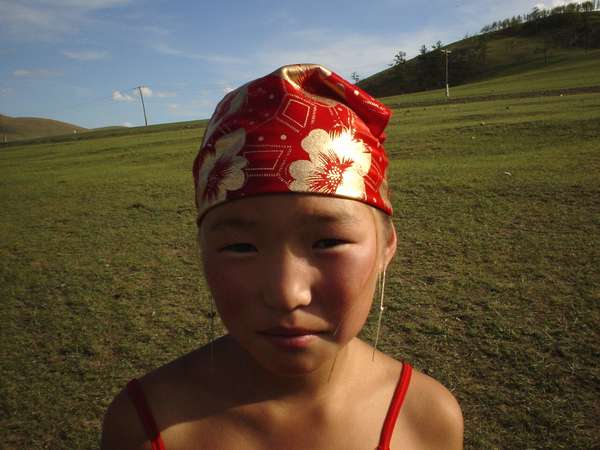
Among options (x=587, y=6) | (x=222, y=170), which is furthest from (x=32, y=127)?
(x=222, y=170)

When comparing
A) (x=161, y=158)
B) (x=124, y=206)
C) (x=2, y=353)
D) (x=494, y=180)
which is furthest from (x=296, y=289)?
(x=161, y=158)

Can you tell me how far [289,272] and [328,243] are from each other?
160 millimetres

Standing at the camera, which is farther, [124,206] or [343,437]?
[124,206]

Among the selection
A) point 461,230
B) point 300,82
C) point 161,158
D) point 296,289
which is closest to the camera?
point 296,289

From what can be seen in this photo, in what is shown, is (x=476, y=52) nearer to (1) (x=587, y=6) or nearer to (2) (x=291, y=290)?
(1) (x=587, y=6)

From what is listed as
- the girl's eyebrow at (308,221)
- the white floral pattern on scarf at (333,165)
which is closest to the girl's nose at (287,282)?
the girl's eyebrow at (308,221)

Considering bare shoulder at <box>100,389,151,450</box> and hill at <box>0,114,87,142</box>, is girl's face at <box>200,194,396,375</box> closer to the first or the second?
bare shoulder at <box>100,389,151,450</box>

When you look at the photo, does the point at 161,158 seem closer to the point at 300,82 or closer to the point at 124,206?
the point at 124,206

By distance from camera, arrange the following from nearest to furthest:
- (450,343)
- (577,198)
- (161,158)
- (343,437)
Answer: (343,437) → (450,343) → (577,198) → (161,158)

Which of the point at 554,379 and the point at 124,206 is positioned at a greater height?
the point at 124,206

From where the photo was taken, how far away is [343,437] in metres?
1.58

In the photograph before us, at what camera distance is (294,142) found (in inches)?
51.9

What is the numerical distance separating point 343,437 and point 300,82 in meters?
1.28

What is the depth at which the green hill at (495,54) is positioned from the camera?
282 feet
